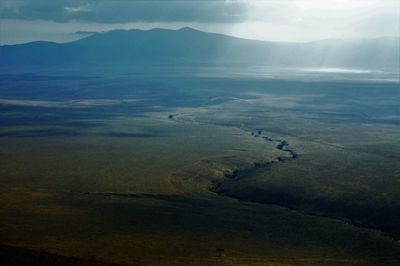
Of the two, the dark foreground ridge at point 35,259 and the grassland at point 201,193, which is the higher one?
the dark foreground ridge at point 35,259

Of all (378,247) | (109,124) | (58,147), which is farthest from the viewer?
(109,124)

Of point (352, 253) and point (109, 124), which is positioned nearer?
point (352, 253)

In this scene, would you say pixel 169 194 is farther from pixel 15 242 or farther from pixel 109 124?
pixel 109 124

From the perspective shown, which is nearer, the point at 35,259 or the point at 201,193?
the point at 35,259

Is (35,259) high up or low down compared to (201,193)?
up

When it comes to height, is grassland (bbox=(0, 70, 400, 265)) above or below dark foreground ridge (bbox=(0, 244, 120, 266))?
below

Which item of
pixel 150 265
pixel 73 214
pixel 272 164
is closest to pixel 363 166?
pixel 272 164

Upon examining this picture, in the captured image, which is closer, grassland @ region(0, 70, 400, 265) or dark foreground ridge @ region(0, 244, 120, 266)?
dark foreground ridge @ region(0, 244, 120, 266)

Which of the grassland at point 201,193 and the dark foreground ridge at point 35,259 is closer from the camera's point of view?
the dark foreground ridge at point 35,259

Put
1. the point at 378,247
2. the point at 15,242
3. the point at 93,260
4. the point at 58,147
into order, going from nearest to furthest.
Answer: the point at 93,260 → the point at 15,242 → the point at 378,247 → the point at 58,147

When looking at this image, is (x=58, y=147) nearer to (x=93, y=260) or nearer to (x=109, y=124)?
(x=109, y=124)
